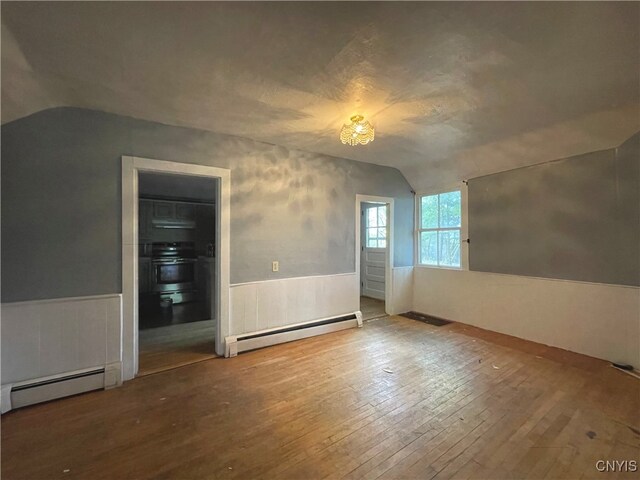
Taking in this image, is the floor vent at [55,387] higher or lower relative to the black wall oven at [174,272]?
lower

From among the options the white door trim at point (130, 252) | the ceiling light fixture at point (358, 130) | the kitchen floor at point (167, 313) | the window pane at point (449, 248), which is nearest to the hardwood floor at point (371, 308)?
the window pane at point (449, 248)

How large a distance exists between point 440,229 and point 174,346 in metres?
4.21

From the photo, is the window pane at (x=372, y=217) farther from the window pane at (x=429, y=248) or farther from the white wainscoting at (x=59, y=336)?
the white wainscoting at (x=59, y=336)

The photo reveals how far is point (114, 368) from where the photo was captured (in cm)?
243

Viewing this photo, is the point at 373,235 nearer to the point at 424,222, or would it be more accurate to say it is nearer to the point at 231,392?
the point at 424,222

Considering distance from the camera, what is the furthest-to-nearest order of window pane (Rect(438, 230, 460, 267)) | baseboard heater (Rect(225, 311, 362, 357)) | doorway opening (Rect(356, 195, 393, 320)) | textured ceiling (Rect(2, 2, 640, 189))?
1. doorway opening (Rect(356, 195, 393, 320))
2. window pane (Rect(438, 230, 460, 267))
3. baseboard heater (Rect(225, 311, 362, 357))
4. textured ceiling (Rect(2, 2, 640, 189))

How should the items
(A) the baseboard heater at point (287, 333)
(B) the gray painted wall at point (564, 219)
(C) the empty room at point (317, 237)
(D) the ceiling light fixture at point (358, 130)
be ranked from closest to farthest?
(C) the empty room at point (317, 237) < (D) the ceiling light fixture at point (358, 130) < (B) the gray painted wall at point (564, 219) < (A) the baseboard heater at point (287, 333)

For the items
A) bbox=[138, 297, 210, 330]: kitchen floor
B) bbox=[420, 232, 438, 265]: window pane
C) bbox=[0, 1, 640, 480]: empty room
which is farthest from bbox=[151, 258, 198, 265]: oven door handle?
bbox=[420, 232, 438, 265]: window pane

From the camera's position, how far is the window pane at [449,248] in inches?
170

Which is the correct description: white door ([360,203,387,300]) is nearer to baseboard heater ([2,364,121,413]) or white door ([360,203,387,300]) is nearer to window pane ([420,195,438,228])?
window pane ([420,195,438,228])

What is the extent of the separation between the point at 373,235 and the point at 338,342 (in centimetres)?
319

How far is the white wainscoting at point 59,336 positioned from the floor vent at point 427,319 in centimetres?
393

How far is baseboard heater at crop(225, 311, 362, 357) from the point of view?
10.1 ft

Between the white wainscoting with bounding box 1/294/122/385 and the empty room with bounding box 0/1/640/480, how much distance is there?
0.05 feet
